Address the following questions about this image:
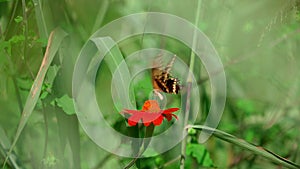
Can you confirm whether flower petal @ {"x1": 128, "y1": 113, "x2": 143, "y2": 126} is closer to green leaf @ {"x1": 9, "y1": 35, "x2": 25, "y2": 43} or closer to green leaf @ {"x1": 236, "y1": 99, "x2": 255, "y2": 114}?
green leaf @ {"x1": 9, "y1": 35, "x2": 25, "y2": 43}

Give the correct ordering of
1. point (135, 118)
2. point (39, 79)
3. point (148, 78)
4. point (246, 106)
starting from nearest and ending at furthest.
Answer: point (135, 118) → point (39, 79) → point (148, 78) → point (246, 106)

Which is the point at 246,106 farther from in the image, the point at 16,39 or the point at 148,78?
the point at 16,39

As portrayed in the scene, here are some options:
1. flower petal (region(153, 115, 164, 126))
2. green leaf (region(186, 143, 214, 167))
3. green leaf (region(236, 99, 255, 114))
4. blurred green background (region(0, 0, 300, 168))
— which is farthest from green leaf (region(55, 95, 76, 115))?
green leaf (region(236, 99, 255, 114))

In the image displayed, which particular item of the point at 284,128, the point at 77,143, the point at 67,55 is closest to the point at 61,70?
the point at 67,55

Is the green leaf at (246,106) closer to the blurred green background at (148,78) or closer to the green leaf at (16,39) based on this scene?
the blurred green background at (148,78)

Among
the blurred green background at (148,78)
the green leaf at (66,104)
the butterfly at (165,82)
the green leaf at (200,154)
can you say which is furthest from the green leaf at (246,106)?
the green leaf at (66,104)

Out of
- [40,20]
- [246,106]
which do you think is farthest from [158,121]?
[246,106]
